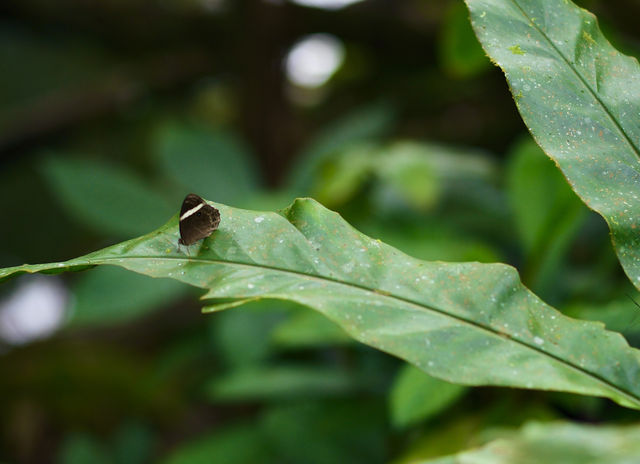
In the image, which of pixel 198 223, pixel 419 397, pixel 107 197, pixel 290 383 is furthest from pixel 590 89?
pixel 107 197

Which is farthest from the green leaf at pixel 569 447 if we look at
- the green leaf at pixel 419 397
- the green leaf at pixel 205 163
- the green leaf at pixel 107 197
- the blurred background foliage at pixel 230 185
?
the green leaf at pixel 205 163

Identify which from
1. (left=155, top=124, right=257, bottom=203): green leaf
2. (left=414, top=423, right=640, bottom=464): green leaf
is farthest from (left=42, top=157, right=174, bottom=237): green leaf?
(left=414, top=423, right=640, bottom=464): green leaf

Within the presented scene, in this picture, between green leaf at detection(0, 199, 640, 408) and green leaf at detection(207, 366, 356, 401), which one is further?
green leaf at detection(207, 366, 356, 401)

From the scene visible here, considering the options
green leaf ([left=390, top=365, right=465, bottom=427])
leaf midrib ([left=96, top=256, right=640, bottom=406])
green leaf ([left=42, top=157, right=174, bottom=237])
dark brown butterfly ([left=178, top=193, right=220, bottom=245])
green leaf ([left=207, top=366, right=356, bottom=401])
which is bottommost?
green leaf ([left=207, top=366, right=356, bottom=401])

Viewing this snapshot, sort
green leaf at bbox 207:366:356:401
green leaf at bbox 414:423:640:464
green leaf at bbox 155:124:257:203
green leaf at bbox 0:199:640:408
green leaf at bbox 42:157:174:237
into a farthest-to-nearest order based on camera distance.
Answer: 1. green leaf at bbox 155:124:257:203
2. green leaf at bbox 42:157:174:237
3. green leaf at bbox 207:366:356:401
4. green leaf at bbox 0:199:640:408
5. green leaf at bbox 414:423:640:464

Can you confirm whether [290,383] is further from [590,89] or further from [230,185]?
[230,185]

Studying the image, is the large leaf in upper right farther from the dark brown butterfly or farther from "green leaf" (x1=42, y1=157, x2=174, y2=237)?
"green leaf" (x1=42, y1=157, x2=174, y2=237)

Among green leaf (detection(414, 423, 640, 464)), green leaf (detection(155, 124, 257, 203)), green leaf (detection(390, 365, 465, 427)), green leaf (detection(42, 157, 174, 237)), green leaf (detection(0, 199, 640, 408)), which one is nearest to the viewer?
green leaf (detection(414, 423, 640, 464))

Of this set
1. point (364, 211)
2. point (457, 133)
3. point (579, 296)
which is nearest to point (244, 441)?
point (364, 211)
